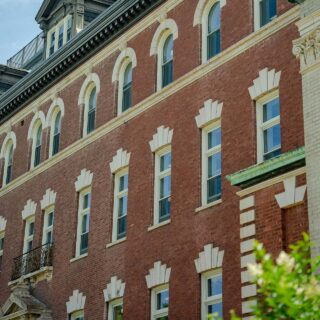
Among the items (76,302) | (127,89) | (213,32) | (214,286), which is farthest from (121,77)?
(214,286)

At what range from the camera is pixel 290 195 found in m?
18.9

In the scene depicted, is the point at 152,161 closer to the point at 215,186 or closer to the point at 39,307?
the point at 215,186

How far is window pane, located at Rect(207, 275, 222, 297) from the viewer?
919 inches

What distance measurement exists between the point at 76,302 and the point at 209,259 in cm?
743

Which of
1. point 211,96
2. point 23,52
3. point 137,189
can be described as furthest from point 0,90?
point 211,96

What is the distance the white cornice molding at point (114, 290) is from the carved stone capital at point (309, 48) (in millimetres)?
10539

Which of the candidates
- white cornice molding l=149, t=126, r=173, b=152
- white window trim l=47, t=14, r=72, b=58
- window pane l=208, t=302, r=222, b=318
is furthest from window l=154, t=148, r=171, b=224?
white window trim l=47, t=14, r=72, b=58

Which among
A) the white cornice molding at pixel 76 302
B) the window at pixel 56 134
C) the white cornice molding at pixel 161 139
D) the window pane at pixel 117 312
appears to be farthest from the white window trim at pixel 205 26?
the window at pixel 56 134

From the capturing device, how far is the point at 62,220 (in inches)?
1257

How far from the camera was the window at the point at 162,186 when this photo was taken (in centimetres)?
2655

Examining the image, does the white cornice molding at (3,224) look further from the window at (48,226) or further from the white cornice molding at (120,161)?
the white cornice molding at (120,161)

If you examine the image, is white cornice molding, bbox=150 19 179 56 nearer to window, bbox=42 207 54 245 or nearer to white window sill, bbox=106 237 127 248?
white window sill, bbox=106 237 127 248

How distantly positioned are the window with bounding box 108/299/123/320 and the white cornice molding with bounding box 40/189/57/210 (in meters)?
6.25

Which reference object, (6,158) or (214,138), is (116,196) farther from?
(6,158)
